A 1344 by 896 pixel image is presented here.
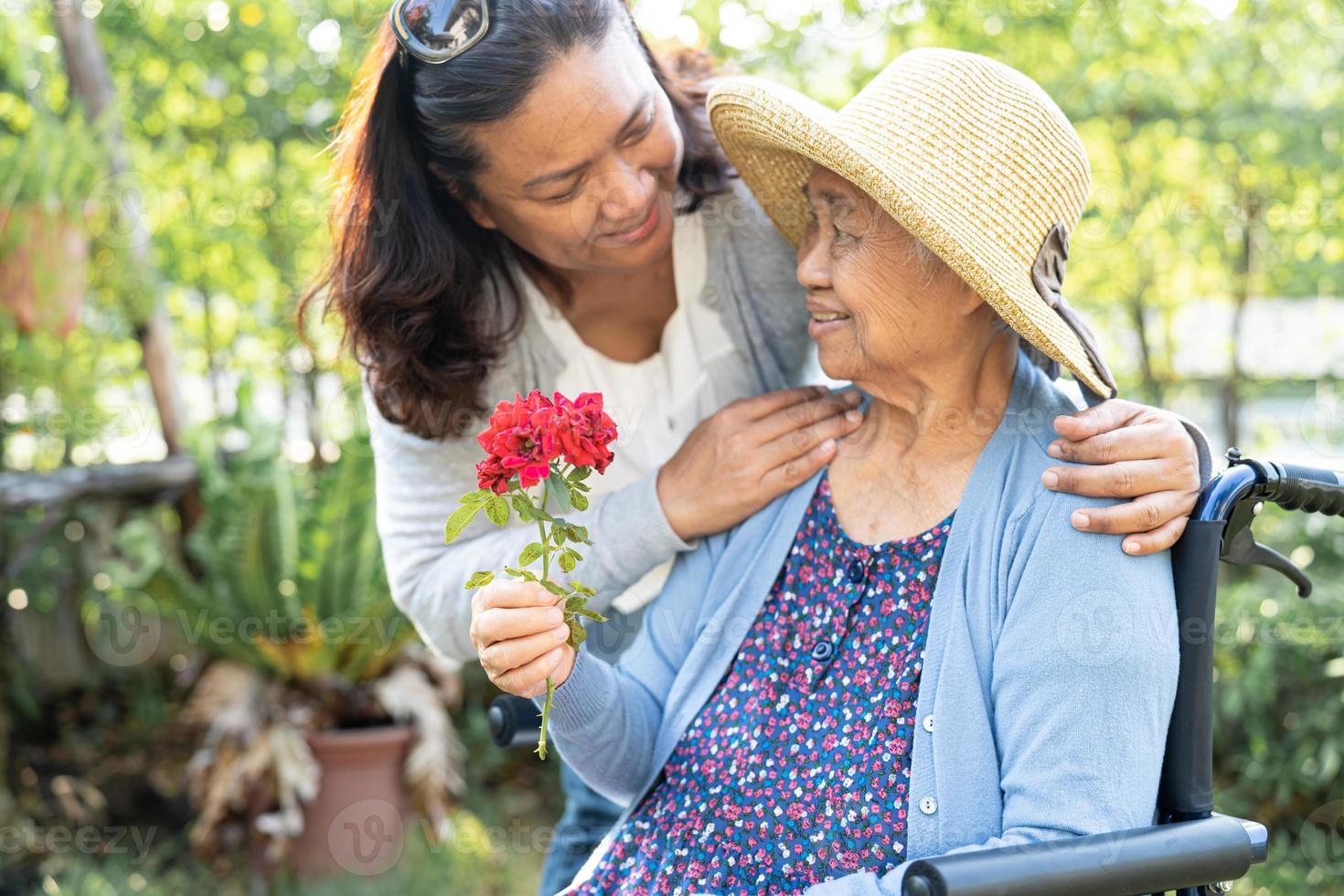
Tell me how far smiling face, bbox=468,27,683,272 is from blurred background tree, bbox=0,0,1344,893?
1569mm

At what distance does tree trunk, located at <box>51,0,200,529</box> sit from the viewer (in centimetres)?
425

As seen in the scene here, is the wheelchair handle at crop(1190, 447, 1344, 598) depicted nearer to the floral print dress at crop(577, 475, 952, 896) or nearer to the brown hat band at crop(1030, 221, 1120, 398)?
Result: the brown hat band at crop(1030, 221, 1120, 398)

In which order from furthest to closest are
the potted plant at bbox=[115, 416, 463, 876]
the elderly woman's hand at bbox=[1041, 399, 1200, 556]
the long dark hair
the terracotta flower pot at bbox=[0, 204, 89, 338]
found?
the potted plant at bbox=[115, 416, 463, 876] < the terracotta flower pot at bbox=[0, 204, 89, 338] < the long dark hair < the elderly woman's hand at bbox=[1041, 399, 1200, 556]

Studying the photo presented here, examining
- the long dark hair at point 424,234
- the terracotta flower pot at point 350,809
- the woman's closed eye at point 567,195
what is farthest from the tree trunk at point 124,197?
the woman's closed eye at point 567,195

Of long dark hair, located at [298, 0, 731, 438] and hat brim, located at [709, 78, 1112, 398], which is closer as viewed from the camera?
hat brim, located at [709, 78, 1112, 398]

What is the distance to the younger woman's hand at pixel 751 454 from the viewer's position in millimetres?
2145

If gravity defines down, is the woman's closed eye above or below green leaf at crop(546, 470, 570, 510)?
above

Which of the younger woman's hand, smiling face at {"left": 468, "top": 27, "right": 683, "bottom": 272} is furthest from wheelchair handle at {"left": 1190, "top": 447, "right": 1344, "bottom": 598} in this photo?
smiling face at {"left": 468, "top": 27, "right": 683, "bottom": 272}

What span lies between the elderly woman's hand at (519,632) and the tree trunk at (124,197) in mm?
3152

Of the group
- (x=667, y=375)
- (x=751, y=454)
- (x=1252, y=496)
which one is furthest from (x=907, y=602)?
(x=667, y=375)

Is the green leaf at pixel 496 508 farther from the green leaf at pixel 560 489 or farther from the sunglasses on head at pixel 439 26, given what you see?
the sunglasses on head at pixel 439 26

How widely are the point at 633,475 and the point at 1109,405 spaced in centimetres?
96

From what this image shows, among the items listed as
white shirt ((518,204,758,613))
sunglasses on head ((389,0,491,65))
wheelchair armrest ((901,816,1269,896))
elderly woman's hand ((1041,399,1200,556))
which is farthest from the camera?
white shirt ((518,204,758,613))

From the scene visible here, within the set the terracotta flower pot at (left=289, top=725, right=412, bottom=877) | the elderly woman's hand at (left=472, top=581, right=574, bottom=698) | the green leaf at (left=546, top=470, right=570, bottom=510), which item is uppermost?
the green leaf at (left=546, top=470, right=570, bottom=510)
